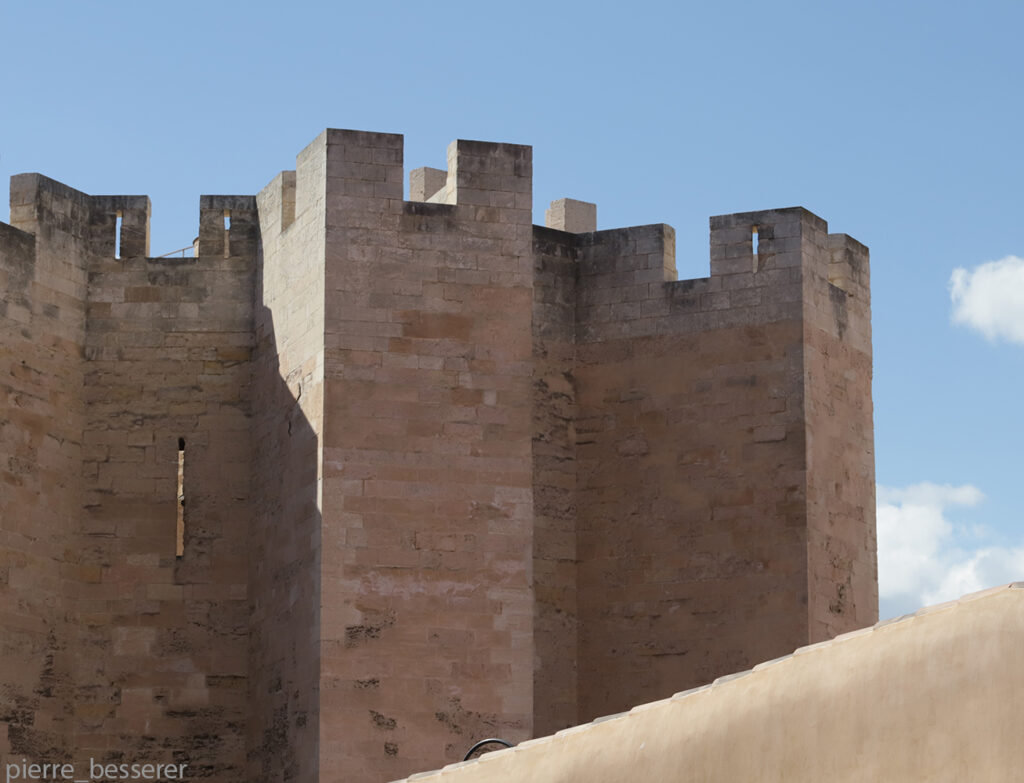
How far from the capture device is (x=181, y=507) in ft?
44.8

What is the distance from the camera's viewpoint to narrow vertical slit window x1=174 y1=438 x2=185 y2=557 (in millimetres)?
13555

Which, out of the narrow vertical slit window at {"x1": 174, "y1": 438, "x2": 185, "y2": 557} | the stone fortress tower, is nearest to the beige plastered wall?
the stone fortress tower

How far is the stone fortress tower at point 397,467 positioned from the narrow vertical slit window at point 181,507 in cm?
4

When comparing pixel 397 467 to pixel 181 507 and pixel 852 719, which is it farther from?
pixel 852 719

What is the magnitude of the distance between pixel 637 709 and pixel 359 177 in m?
6.39

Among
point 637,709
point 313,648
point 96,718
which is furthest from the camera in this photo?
point 96,718

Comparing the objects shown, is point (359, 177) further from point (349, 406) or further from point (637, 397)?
point (637, 397)

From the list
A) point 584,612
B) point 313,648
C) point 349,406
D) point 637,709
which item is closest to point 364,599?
point 313,648

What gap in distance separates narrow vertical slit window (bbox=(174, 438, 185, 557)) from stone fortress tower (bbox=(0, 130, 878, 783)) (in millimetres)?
36

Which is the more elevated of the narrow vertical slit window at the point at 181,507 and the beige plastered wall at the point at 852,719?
the narrow vertical slit window at the point at 181,507

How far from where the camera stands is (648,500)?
13.8m

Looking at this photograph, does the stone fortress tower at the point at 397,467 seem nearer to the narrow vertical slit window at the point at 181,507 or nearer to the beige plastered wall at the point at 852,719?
the narrow vertical slit window at the point at 181,507

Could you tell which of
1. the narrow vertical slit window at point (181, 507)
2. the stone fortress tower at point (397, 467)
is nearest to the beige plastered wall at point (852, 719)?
the stone fortress tower at point (397, 467)

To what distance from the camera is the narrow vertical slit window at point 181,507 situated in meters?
13.6
